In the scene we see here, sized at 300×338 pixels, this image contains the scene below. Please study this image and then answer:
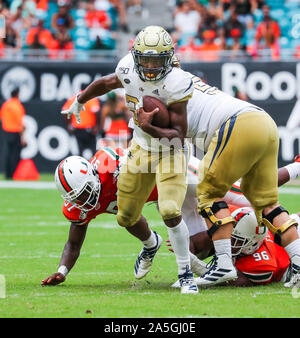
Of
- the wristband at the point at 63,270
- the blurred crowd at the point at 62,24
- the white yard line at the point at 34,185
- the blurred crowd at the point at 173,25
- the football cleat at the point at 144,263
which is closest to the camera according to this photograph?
the wristband at the point at 63,270

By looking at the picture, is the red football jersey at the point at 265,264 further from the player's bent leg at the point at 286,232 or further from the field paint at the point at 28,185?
the field paint at the point at 28,185

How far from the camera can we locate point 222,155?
4.78 meters

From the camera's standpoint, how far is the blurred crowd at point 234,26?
1465 cm

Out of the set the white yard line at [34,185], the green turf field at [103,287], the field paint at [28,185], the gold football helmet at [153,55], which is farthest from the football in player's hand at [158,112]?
the field paint at [28,185]

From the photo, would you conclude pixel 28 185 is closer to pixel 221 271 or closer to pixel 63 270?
pixel 63 270

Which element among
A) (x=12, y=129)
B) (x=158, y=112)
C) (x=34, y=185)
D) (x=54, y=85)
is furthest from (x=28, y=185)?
(x=158, y=112)

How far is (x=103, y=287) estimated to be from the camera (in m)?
5.11

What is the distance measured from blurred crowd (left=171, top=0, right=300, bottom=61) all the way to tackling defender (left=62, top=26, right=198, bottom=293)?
359 inches

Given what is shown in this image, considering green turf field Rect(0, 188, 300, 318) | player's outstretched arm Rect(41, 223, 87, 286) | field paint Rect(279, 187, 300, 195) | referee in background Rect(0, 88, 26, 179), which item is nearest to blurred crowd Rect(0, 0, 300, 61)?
referee in background Rect(0, 88, 26, 179)

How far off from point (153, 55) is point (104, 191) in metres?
1.11

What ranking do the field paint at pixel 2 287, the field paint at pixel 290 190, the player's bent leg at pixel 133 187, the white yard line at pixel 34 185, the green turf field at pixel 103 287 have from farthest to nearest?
the white yard line at pixel 34 185 → the field paint at pixel 290 190 → the player's bent leg at pixel 133 187 → the field paint at pixel 2 287 → the green turf field at pixel 103 287

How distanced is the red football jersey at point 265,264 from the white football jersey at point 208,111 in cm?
83

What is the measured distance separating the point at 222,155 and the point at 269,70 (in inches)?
361
